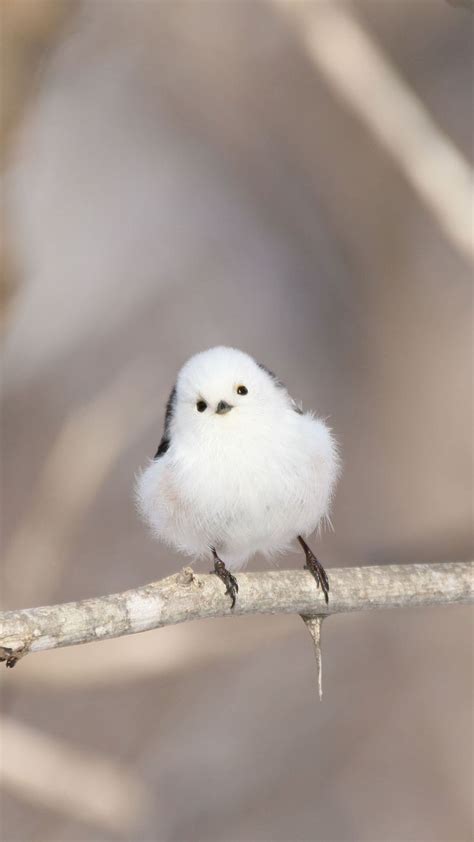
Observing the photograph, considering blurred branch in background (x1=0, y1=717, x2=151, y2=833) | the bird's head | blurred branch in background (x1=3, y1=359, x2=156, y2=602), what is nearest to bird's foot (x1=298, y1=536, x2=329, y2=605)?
the bird's head

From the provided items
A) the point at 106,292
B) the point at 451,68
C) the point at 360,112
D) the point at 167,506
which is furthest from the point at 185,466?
the point at 451,68

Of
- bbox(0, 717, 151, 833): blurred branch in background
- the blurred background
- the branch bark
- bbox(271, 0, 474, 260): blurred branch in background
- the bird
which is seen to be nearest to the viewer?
the branch bark

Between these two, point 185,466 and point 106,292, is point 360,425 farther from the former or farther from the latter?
point 185,466

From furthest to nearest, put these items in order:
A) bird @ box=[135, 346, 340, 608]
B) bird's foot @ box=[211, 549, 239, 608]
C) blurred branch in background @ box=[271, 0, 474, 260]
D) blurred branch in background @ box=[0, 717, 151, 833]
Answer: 1. blurred branch in background @ box=[0, 717, 151, 833]
2. blurred branch in background @ box=[271, 0, 474, 260]
3. bird @ box=[135, 346, 340, 608]
4. bird's foot @ box=[211, 549, 239, 608]

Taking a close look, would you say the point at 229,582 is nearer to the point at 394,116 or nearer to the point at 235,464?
the point at 235,464

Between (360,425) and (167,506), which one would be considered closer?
(167,506)

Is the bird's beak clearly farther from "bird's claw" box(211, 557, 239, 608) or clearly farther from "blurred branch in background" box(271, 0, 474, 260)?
"blurred branch in background" box(271, 0, 474, 260)
